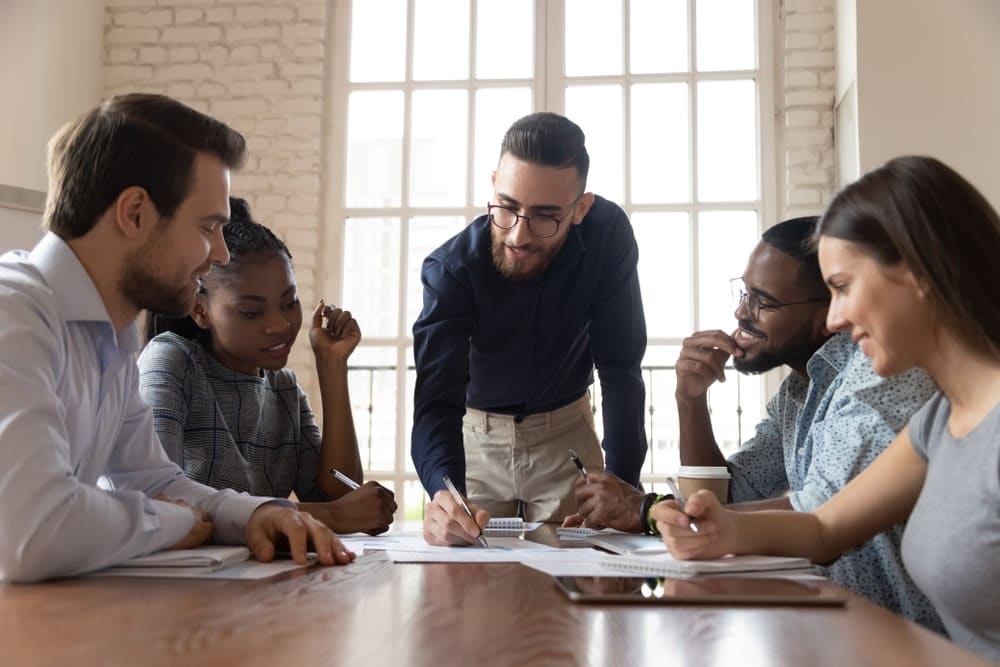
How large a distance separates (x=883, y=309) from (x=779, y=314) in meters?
0.73

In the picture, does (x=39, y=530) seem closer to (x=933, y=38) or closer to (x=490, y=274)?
(x=490, y=274)

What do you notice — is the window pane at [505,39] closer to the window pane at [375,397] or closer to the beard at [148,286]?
the window pane at [375,397]

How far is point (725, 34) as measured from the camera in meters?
Answer: 4.28

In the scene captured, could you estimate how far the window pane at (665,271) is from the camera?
13.8 ft

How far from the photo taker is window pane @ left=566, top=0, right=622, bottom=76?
435cm

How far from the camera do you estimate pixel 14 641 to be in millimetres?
706

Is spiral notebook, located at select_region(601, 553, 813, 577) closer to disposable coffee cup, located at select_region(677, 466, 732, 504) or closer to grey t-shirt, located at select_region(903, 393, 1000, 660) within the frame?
grey t-shirt, located at select_region(903, 393, 1000, 660)

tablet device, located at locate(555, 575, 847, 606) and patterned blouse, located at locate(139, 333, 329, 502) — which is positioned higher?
patterned blouse, located at locate(139, 333, 329, 502)

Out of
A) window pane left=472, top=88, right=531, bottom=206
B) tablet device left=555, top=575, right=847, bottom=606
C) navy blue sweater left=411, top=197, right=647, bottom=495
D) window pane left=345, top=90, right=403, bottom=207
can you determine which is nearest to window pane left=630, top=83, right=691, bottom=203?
window pane left=472, top=88, right=531, bottom=206

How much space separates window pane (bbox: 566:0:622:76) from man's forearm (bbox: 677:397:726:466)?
253 centimetres

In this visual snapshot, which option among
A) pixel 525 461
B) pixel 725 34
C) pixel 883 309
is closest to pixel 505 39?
pixel 725 34

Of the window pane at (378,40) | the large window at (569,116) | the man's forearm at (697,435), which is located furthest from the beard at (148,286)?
the window pane at (378,40)

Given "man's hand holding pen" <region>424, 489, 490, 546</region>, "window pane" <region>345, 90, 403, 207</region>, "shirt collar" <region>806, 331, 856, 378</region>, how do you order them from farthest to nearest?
"window pane" <region>345, 90, 403, 207</region>, "shirt collar" <region>806, 331, 856, 378</region>, "man's hand holding pen" <region>424, 489, 490, 546</region>

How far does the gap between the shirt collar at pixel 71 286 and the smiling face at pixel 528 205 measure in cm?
95
